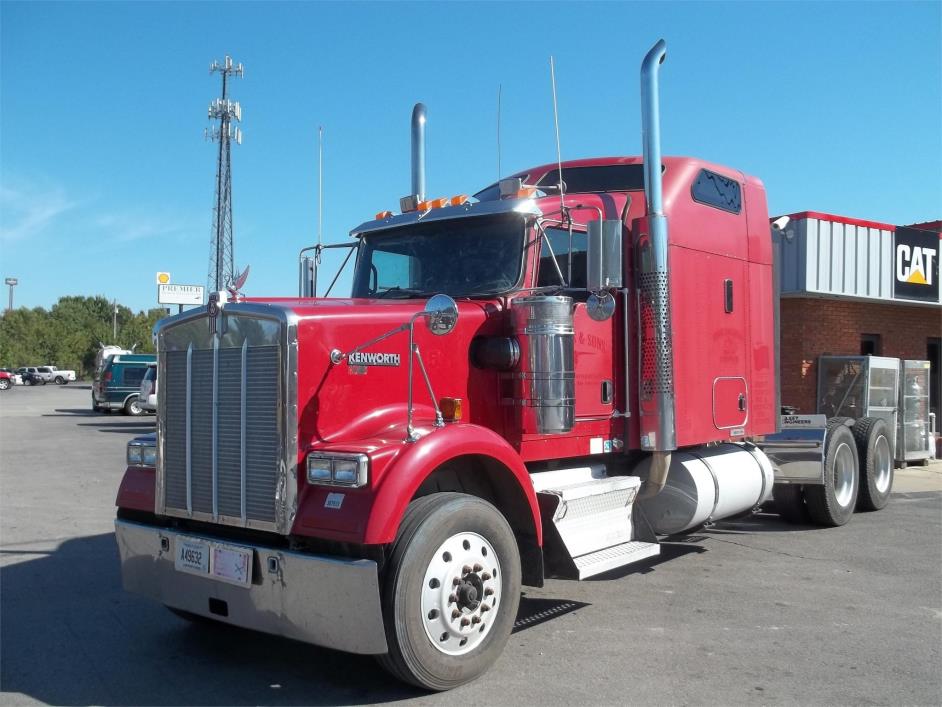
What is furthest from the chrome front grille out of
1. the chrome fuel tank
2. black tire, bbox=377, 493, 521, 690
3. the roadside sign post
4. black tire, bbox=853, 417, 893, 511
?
the roadside sign post

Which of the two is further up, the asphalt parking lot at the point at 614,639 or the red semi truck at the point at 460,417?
the red semi truck at the point at 460,417

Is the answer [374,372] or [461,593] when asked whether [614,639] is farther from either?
[374,372]

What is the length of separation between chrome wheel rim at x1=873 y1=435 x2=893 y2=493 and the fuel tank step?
17.3 feet

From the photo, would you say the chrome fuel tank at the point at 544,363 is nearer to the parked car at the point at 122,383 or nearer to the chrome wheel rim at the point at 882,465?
the chrome wheel rim at the point at 882,465

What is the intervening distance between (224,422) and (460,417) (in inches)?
51.0

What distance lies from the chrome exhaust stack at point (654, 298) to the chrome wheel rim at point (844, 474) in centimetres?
389

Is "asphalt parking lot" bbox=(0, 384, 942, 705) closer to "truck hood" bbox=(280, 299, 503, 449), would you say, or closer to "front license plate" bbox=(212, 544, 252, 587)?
"front license plate" bbox=(212, 544, 252, 587)

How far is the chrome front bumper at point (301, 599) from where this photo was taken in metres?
4.06

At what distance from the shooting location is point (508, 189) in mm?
5996

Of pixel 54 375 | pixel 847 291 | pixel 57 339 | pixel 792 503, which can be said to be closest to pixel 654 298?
pixel 792 503

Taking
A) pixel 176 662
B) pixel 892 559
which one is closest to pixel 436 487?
pixel 176 662

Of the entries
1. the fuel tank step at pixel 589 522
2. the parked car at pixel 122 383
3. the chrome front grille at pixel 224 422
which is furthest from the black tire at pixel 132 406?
the fuel tank step at pixel 589 522

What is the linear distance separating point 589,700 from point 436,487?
1.41m

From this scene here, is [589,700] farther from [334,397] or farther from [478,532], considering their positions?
[334,397]
